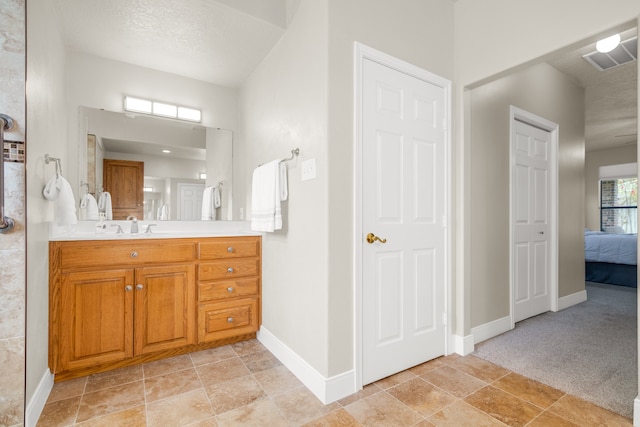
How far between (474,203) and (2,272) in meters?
2.98

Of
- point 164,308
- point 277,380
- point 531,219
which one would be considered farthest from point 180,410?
point 531,219

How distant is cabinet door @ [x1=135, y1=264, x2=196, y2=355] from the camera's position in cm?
215

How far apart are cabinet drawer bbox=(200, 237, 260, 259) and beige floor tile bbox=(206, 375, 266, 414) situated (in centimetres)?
91

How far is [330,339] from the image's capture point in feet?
5.78

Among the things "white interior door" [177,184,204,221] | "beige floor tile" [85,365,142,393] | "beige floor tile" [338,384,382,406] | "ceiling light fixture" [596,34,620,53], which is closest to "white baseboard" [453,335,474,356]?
"beige floor tile" [338,384,382,406]

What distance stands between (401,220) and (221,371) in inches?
62.7

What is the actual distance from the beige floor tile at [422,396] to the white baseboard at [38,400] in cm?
185

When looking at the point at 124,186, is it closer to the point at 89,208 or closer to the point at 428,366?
the point at 89,208

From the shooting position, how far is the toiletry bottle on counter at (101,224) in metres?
2.53

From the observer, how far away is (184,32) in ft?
7.51

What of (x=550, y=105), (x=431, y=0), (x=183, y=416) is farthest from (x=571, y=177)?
(x=183, y=416)

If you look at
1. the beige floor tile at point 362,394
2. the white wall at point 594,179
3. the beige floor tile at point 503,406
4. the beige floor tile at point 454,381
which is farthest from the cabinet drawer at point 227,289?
the white wall at point 594,179

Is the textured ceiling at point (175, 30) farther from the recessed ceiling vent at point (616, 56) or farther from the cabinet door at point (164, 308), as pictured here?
the recessed ceiling vent at point (616, 56)

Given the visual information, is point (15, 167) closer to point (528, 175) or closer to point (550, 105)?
point (528, 175)
